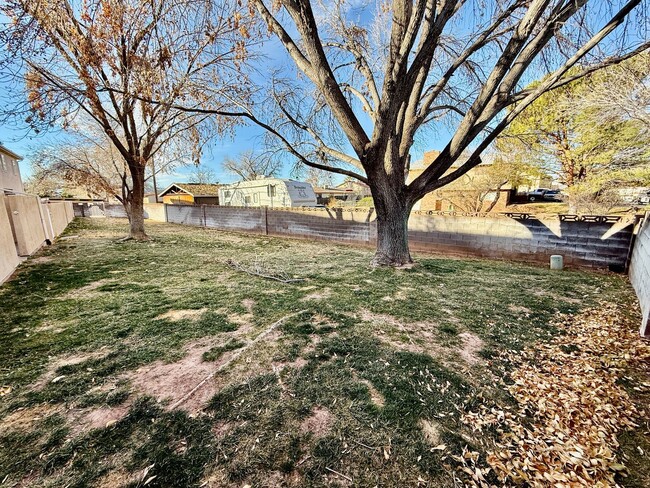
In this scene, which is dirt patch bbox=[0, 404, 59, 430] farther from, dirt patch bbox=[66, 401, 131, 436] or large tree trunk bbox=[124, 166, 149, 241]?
large tree trunk bbox=[124, 166, 149, 241]

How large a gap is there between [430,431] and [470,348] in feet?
3.78

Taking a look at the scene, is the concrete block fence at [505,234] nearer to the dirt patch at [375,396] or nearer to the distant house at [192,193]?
the dirt patch at [375,396]

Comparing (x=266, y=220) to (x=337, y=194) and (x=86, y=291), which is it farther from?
(x=337, y=194)

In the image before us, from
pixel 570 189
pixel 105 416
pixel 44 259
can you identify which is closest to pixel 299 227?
pixel 44 259

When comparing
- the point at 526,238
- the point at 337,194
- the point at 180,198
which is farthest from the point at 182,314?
the point at 337,194

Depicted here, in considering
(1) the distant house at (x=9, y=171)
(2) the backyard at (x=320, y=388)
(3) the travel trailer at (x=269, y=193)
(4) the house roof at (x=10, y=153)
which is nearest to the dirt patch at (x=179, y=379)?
(2) the backyard at (x=320, y=388)

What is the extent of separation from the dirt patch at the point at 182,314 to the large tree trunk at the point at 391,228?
131 inches

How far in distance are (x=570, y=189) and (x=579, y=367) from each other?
1113cm

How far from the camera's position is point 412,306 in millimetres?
3301

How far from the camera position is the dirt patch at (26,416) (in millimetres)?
1486

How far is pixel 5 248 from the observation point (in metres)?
4.29

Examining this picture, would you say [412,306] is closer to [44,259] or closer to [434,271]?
[434,271]

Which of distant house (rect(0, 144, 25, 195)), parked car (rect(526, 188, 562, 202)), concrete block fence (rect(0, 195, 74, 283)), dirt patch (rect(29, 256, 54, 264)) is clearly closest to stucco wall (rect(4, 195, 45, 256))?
concrete block fence (rect(0, 195, 74, 283))

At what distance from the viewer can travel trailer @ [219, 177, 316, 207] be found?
704 inches
